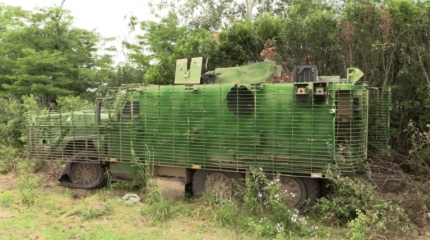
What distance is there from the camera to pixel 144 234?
5.10m

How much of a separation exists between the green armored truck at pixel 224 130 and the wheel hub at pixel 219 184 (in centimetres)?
2

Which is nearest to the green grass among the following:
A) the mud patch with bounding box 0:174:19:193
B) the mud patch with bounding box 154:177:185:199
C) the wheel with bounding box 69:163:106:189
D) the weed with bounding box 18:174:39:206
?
the weed with bounding box 18:174:39:206

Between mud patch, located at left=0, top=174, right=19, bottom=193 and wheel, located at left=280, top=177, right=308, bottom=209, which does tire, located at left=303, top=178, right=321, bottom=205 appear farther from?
mud patch, located at left=0, top=174, right=19, bottom=193

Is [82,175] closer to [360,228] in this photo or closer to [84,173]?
[84,173]

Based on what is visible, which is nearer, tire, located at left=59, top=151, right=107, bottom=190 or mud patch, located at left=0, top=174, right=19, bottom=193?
tire, located at left=59, top=151, right=107, bottom=190

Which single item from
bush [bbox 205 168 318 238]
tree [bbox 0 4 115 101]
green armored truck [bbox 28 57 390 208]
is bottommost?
bush [bbox 205 168 318 238]

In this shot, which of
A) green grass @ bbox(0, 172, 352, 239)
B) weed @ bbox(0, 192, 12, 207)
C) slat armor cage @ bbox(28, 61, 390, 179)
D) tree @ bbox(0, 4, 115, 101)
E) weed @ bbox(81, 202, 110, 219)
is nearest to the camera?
green grass @ bbox(0, 172, 352, 239)

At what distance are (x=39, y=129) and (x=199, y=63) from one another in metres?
4.11

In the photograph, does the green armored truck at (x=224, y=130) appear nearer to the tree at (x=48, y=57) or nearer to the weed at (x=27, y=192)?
the weed at (x=27, y=192)

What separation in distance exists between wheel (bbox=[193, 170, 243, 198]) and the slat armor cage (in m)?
0.32

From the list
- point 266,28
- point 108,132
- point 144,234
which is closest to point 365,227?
point 144,234

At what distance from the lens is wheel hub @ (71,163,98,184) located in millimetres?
8070

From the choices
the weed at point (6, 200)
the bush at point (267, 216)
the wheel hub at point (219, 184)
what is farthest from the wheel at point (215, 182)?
the weed at point (6, 200)

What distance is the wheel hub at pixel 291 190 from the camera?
243 inches
